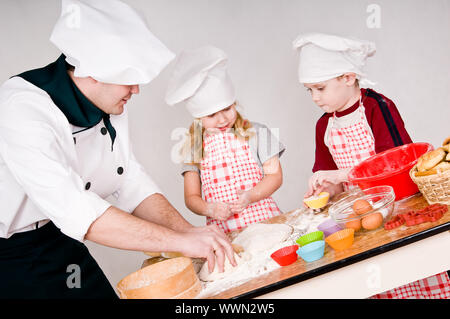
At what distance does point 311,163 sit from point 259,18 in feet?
3.30

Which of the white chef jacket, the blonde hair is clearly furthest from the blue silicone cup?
the blonde hair

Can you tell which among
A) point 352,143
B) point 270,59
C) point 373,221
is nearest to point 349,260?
point 373,221

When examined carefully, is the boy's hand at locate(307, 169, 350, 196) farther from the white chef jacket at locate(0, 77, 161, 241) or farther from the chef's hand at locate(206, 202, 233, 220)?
the white chef jacket at locate(0, 77, 161, 241)

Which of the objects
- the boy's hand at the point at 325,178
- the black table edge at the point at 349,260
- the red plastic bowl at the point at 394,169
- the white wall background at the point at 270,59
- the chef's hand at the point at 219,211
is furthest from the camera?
the white wall background at the point at 270,59

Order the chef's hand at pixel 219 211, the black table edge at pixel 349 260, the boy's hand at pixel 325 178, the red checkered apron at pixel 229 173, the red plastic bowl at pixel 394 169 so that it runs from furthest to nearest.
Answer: the red checkered apron at pixel 229 173 → the chef's hand at pixel 219 211 → the boy's hand at pixel 325 178 → the red plastic bowl at pixel 394 169 → the black table edge at pixel 349 260

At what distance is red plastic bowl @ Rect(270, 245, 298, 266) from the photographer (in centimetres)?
115

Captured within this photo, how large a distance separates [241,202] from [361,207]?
28.4 inches

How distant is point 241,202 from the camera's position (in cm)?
188

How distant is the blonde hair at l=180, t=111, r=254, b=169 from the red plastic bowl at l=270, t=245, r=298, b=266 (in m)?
0.94

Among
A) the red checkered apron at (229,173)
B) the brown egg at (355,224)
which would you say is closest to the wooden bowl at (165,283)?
the brown egg at (355,224)

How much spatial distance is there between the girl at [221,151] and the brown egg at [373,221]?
77 cm

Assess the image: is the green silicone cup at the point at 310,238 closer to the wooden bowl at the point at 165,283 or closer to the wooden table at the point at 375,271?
the wooden table at the point at 375,271

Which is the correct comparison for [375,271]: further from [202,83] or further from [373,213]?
[202,83]

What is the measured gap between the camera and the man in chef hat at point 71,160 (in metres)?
1.16
